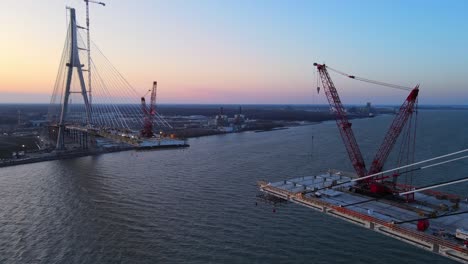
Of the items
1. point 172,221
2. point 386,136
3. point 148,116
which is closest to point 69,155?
point 148,116

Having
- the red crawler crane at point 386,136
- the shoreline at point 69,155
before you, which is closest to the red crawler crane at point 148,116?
the shoreline at point 69,155

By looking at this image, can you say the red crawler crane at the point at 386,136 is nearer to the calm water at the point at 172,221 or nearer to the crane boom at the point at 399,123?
the crane boom at the point at 399,123

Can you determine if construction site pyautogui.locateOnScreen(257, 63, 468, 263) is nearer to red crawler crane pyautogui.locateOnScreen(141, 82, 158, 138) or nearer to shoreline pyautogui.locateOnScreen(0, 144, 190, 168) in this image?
shoreline pyautogui.locateOnScreen(0, 144, 190, 168)

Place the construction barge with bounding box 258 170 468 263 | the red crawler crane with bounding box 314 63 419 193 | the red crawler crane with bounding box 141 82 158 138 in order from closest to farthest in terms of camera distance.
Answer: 1. the construction barge with bounding box 258 170 468 263
2. the red crawler crane with bounding box 314 63 419 193
3. the red crawler crane with bounding box 141 82 158 138

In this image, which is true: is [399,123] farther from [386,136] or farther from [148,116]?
[148,116]

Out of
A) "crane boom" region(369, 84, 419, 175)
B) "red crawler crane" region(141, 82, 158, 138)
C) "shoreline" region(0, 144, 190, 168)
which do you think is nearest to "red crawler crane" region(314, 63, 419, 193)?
"crane boom" region(369, 84, 419, 175)
